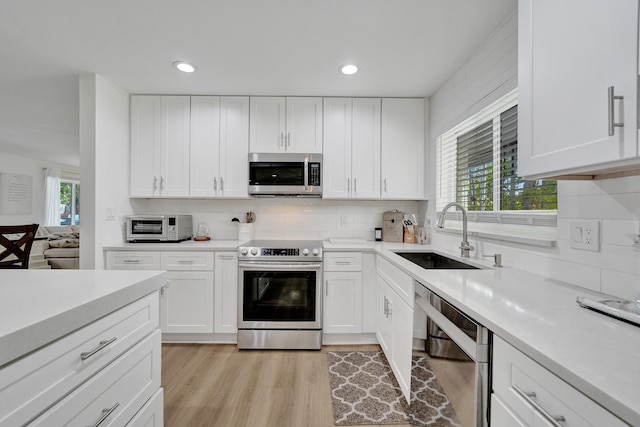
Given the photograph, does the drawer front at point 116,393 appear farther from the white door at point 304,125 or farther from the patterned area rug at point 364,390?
the white door at point 304,125

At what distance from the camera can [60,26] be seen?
1806 millimetres

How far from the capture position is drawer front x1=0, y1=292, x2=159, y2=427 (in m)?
0.61

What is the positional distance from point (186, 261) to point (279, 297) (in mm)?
895

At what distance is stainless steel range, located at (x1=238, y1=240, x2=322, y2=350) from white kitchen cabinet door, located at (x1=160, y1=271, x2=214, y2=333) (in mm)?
300

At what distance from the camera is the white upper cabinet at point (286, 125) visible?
2.84 m

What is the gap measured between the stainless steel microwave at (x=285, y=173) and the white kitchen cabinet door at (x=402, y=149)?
2.28ft

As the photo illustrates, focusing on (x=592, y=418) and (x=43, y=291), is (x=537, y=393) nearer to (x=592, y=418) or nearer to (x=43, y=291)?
(x=592, y=418)

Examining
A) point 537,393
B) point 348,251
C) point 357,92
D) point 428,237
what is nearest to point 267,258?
point 348,251

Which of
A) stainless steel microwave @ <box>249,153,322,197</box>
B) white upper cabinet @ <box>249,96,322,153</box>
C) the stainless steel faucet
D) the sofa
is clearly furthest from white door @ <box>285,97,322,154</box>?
the sofa

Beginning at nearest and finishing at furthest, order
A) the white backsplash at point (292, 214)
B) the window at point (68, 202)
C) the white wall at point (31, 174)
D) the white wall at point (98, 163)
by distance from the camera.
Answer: the white wall at point (98, 163)
the white backsplash at point (292, 214)
the white wall at point (31, 174)
the window at point (68, 202)

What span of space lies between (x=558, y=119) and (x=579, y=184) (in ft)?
1.46

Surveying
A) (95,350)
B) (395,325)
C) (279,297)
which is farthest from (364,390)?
(95,350)

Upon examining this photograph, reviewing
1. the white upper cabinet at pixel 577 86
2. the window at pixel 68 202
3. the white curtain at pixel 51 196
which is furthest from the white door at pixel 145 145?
the window at pixel 68 202

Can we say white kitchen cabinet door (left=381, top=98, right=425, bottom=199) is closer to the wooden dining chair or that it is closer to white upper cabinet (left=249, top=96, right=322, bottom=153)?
white upper cabinet (left=249, top=96, right=322, bottom=153)
